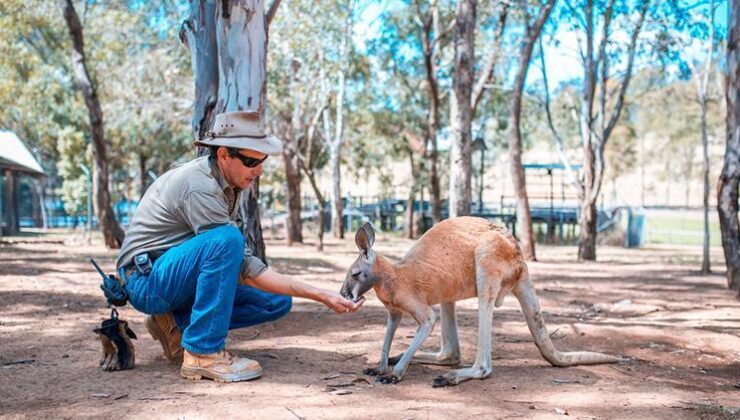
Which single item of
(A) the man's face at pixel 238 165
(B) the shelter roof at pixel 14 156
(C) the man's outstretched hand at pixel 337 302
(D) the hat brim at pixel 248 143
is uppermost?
(B) the shelter roof at pixel 14 156

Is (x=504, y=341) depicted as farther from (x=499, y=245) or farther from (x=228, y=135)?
(x=228, y=135)

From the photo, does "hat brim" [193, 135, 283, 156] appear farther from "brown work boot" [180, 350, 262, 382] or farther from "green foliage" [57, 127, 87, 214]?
"green foliage" [57, 127, 87, 214]

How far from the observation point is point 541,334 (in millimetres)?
4094

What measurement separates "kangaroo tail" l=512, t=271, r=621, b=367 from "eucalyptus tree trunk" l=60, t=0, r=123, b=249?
1075 centimetres

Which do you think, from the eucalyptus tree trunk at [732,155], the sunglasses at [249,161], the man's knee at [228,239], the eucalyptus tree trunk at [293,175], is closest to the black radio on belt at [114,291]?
the man's knee at [228,239]

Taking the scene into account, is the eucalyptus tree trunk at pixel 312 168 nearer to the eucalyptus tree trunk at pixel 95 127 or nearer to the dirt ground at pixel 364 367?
the eucalyptus tree trunk at pixel 95 127

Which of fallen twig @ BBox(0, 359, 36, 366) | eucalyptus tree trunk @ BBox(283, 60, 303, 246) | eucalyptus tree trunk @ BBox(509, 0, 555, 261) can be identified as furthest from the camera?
eucalyptus tree trunk @ BBox(283, 60, 303, 246)

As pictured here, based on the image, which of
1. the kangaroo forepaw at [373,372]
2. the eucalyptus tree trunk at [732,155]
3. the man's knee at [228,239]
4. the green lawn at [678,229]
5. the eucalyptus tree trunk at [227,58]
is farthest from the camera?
the green lawn at [678,229]

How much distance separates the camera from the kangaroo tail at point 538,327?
4094mm

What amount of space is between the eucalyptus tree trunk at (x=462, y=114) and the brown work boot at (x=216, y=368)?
251 inches

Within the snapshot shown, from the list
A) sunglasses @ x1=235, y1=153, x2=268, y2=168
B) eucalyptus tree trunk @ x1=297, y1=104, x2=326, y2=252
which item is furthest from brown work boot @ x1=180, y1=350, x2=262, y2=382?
eucalyptus tree trunk @ x1=297, y1=104, x2=326, y2=252

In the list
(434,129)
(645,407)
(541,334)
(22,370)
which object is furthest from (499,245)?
(434,129)

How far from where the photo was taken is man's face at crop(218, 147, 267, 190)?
3.62 m

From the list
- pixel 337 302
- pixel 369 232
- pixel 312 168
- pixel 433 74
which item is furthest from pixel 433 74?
pixel 337 302
